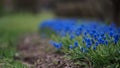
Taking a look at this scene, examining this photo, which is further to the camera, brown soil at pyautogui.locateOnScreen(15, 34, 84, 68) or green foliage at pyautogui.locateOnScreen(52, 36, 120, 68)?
brown soil at pyautogui.locateOnScreen(15, 34, 84, 68)

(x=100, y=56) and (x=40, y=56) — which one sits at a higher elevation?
(x=100, y=56)

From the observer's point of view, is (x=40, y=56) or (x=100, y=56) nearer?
(x=100, y=56)

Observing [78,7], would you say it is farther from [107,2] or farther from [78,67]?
[78,67]

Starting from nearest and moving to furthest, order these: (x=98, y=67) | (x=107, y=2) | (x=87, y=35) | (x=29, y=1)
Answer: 1. (x=98, y=67)
2. (x=87, y=35)
3. (x=107, y=2)
4. (x=29, y=1)

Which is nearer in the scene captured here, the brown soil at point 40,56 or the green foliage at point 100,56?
the green foliage at point 100,56

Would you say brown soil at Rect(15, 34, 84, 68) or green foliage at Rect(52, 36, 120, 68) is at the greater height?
green foliage at Rect(52, 36, 120, 68)

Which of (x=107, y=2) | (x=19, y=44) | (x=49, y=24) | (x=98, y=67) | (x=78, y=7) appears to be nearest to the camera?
(x=98, y=67)

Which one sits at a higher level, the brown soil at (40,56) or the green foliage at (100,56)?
the green foliage at (100,56)

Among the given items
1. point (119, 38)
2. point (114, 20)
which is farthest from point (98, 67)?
point (114, 20)
